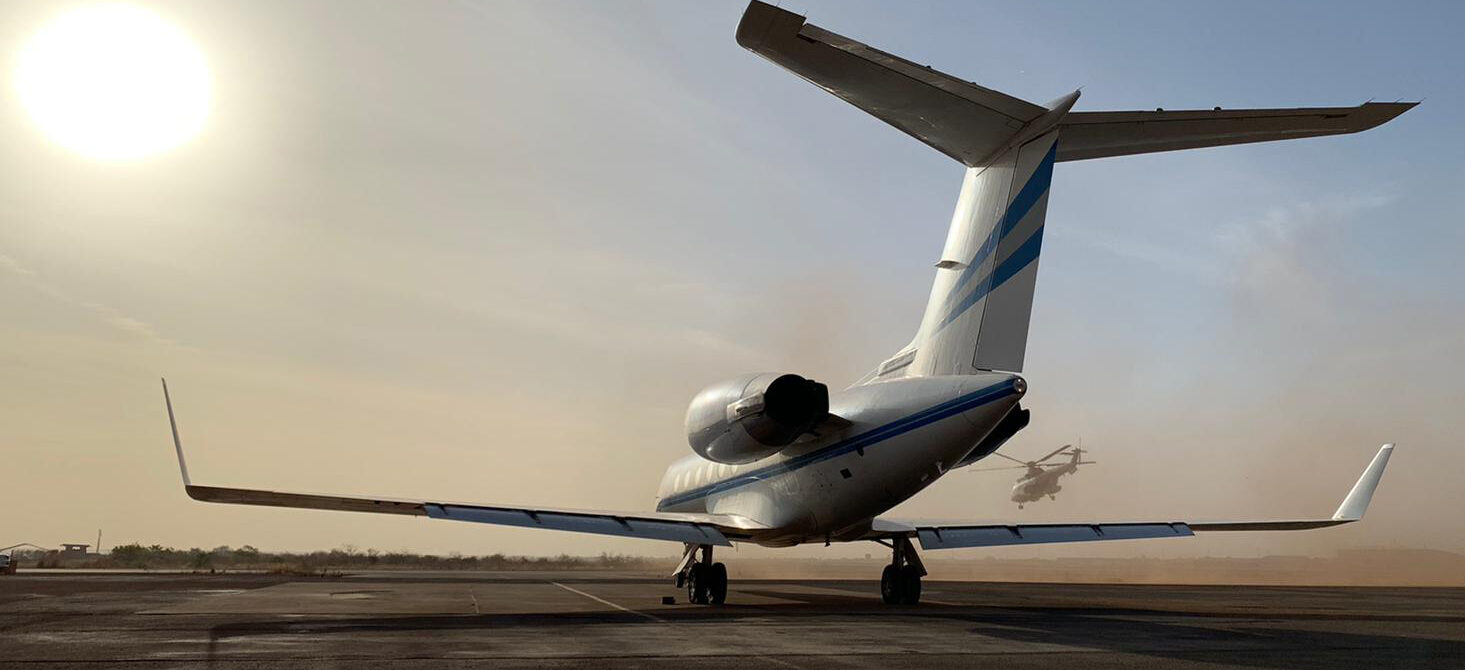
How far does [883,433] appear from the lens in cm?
1360

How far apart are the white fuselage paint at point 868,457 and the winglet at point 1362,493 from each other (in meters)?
8.84

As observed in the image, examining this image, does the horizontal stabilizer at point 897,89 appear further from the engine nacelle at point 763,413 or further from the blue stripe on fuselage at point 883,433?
the engine nacelle at point 763,413

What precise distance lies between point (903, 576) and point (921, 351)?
4.69 meters

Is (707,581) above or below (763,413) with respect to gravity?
below

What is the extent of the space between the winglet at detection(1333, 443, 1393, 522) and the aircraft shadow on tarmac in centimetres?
370

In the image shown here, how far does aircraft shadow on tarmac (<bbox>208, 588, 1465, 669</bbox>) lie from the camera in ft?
27.0

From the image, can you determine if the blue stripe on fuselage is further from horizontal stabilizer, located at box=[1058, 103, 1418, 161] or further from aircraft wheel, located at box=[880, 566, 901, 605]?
horizontal stabilizer, located at box=[1058, 103, 1418, 161]

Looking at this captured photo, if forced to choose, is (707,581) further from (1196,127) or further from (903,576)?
(1196,127)

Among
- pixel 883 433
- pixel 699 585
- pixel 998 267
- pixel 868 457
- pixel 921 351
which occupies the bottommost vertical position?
pixel 699 585

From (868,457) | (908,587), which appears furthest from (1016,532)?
(868,457)

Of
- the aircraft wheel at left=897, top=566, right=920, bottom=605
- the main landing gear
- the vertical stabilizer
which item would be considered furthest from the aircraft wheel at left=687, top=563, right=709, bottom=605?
the vertical stabilizer

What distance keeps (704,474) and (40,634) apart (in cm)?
1180

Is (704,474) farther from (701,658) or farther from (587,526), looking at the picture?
(701,658)

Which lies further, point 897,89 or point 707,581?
point 707,581
